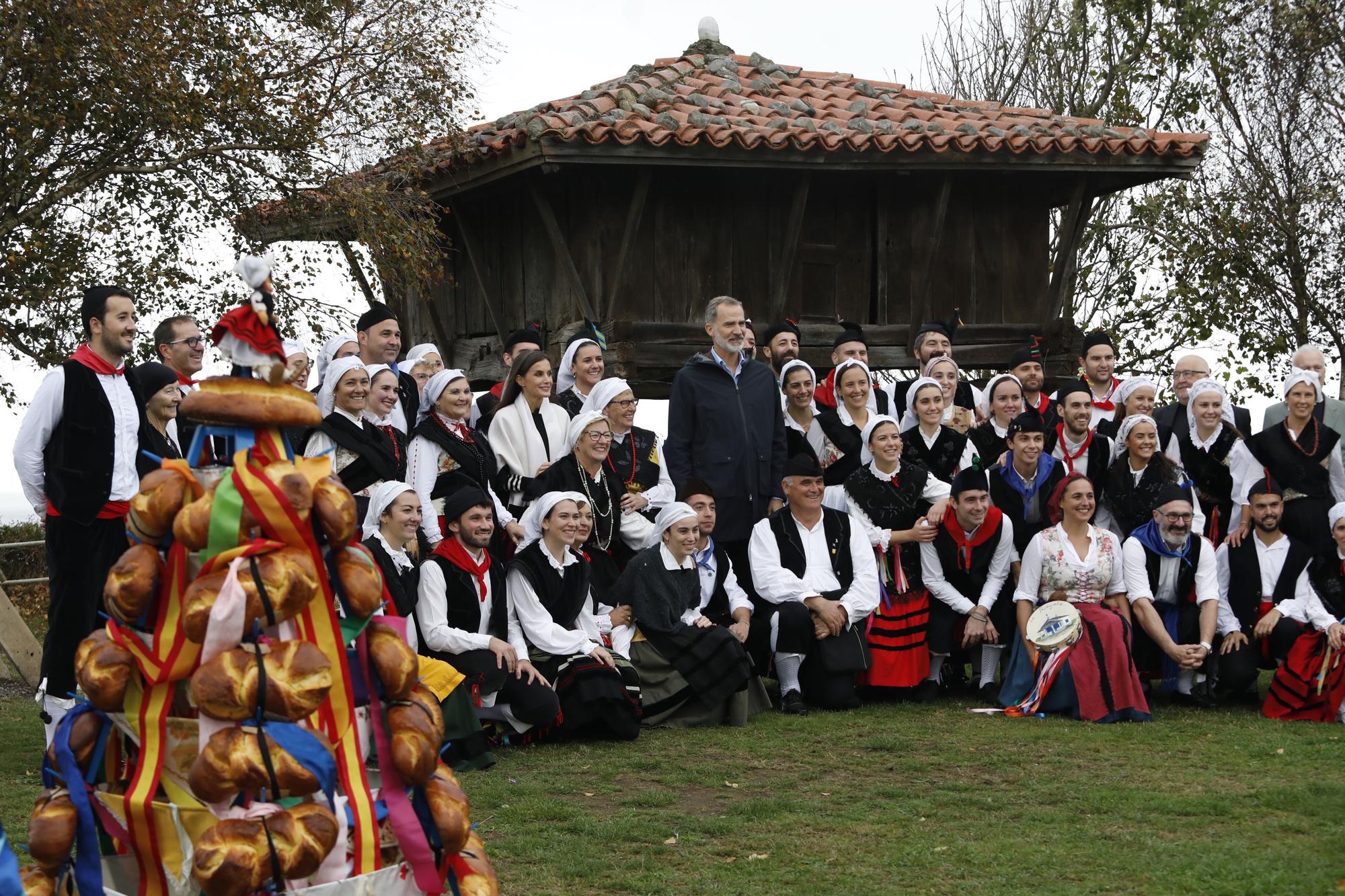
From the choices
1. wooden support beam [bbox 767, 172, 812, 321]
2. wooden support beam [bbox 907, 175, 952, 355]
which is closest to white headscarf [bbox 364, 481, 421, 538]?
wooden support beam [bbox 767, 172, 812, 321]

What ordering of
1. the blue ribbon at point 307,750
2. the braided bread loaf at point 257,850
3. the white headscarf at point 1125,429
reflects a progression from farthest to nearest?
1. the white headscarf at point 1125,429
2. the blue ribbon at point 307,750
3. the braided bread loaf at point 257,850

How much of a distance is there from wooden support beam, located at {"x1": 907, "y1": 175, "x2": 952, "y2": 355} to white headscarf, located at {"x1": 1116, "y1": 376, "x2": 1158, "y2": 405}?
476 cm

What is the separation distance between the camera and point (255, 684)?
317 cm

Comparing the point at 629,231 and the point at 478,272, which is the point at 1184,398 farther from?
the point at 478,272

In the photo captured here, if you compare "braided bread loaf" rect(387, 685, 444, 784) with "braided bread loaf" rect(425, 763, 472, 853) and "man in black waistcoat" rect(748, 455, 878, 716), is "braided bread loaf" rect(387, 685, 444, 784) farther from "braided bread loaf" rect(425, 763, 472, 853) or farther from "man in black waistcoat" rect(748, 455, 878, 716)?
"man in black waistcoat" rect(748, 455, 878, 716)

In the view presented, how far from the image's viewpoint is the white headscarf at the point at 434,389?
7.41 meters

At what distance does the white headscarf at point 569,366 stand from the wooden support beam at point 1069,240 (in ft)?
23.1

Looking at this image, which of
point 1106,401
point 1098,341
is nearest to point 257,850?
point 1106,401

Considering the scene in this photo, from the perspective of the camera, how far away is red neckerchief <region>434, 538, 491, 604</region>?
6.95 meters

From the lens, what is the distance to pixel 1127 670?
7.66 m

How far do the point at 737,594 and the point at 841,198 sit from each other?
7055 millimetres

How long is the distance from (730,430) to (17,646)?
15.3 feet

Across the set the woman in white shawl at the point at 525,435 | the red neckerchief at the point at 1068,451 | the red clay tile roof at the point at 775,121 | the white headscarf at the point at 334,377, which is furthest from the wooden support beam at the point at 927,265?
the white headscarf at the point at 334,377

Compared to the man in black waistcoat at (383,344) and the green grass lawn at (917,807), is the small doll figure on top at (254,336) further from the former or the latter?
the man in black waistcoat at (383,344)
